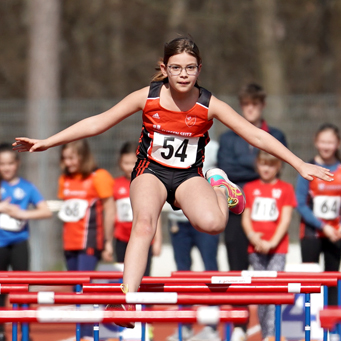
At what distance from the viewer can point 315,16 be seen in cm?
1816

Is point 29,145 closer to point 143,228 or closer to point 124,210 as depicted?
point 143,228

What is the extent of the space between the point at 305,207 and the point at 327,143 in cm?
64

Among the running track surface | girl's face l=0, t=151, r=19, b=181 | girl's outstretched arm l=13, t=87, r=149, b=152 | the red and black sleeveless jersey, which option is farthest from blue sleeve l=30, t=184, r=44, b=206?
the red and black sleeveless jersey

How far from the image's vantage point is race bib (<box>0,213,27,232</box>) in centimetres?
605

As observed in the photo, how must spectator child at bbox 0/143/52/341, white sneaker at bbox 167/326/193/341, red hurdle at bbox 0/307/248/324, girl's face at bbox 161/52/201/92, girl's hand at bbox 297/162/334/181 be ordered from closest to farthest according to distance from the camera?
1. red hurdle at bbox 0/307/248/324
2. girl's hand at bbox 297/162/334/181
3. girl's face at bbox 161/52/201/92
4. spectator child at bbox 0/143/52/341
5. white sneaker at bbox 167/326/193/341

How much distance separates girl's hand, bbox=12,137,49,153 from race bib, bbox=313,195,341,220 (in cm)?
303

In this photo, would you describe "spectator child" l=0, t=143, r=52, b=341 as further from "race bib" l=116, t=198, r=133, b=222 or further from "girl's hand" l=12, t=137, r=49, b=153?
"girl's hand" l=12, t=137, r=49, b=153

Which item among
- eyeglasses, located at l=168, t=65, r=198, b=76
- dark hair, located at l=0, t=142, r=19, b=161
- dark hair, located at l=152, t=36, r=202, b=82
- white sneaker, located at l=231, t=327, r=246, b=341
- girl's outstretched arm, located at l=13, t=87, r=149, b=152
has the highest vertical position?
dark hair, located at l=152, t=36, r=202, b=82

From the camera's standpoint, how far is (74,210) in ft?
20.3

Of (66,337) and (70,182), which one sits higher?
(70,182)

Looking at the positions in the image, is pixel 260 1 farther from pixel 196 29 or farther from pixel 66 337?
pixel 66 337

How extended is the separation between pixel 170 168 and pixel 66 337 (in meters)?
3.50

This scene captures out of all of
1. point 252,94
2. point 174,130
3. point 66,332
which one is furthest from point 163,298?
point 66,332

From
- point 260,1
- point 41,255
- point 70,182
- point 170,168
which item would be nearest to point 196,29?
point 260,1
